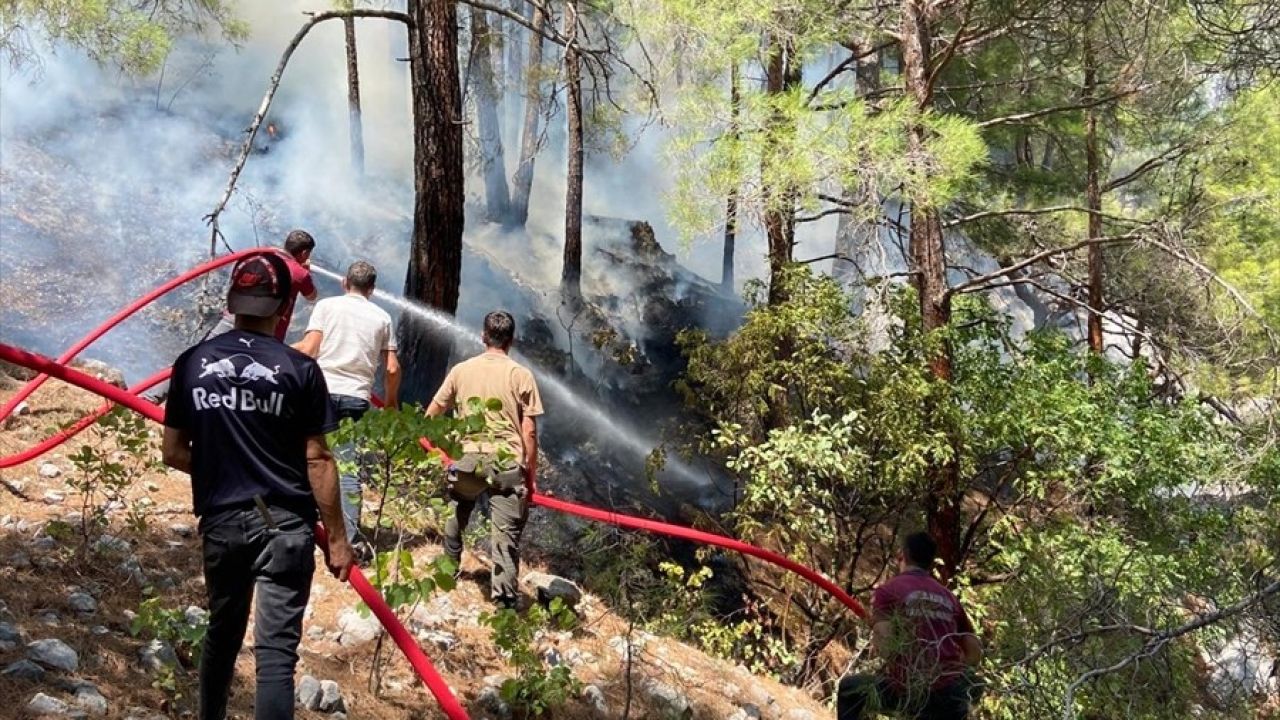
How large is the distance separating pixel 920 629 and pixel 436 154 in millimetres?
4738

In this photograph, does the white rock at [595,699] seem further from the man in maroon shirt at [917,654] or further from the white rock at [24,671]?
the white rock at [24,671]

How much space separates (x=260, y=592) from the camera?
2.91m

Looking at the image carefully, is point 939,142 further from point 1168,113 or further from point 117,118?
point 117,118

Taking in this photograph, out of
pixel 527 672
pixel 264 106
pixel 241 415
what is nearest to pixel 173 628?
pixel 241 415

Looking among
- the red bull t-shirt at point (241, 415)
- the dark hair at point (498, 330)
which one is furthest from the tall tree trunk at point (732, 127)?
the red bull t-shirt at point (241, 415)

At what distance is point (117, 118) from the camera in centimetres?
1811

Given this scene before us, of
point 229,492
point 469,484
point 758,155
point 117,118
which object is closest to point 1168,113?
point 758,155

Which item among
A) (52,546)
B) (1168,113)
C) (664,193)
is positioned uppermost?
(1168,113)

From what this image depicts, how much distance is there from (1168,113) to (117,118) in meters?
16.6

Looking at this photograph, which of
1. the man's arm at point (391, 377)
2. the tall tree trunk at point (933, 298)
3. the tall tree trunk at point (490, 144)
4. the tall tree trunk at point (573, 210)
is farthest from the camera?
the tall tree trunk at point (490, 144)

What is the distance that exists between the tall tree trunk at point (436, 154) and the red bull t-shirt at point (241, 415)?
4.29 meters

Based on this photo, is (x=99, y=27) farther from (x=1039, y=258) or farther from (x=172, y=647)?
(x=1039, y=258)

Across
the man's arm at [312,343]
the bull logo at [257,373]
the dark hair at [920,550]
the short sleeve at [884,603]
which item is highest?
the man's arm at [312,343]

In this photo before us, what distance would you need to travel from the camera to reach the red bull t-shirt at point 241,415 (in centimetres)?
285
